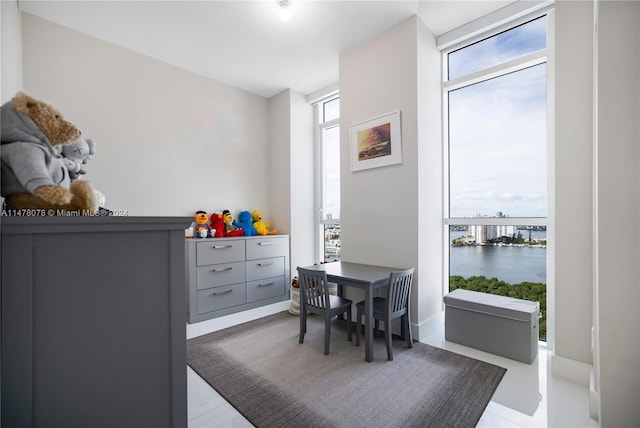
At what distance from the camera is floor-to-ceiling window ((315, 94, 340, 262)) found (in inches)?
158

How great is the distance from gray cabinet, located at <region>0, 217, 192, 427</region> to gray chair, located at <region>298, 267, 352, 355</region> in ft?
5.07

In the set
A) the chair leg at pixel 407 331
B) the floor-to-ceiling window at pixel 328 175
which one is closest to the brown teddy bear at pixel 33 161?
the chair leg at pixel 407 331

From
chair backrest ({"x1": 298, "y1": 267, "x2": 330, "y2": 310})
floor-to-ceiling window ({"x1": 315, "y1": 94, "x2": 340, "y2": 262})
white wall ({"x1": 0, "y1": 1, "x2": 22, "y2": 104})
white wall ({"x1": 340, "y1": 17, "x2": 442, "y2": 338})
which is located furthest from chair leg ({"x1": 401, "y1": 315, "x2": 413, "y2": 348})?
white wall ({"x1": 0, "y1": 1, "x2": 22, "y2": 104})

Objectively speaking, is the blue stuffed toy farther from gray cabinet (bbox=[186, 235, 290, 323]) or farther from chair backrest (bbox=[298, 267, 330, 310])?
chair backrest (bbox=[298, 267, 330, 310])

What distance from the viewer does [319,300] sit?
2396mm

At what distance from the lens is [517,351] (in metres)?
2.18

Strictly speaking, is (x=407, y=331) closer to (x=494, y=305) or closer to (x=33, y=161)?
(x=494, y=305)

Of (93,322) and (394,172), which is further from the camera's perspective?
(394,172)

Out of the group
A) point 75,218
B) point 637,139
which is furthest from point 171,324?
point 637,139

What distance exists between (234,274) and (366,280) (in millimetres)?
1777

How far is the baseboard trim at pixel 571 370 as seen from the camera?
189 centimetres

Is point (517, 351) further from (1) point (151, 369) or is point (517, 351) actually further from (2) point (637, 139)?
(1) point (151, 369)

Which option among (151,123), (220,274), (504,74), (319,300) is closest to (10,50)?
(151,123)

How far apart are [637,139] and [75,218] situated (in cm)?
202
